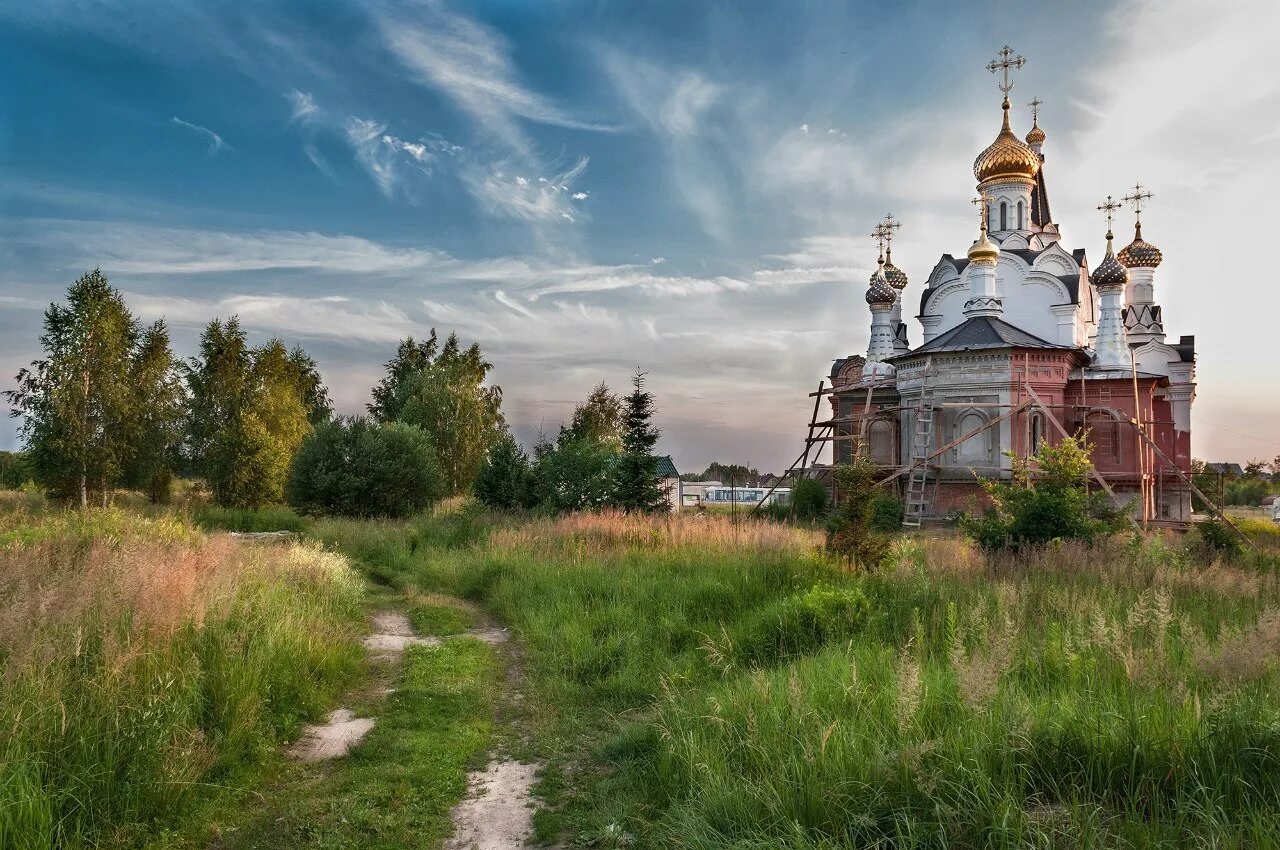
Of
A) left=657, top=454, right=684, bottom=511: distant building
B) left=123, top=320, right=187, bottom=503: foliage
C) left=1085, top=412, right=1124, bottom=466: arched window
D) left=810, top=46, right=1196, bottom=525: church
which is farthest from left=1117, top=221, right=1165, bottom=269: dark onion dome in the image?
left=123, top=320, right=187, bottom=503: foliage

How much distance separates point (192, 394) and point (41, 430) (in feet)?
23.4

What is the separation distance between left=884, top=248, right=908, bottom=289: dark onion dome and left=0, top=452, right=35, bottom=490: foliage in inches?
1356

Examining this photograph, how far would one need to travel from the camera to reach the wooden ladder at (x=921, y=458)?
24875 millimetres

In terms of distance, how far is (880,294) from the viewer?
31875 millimetres

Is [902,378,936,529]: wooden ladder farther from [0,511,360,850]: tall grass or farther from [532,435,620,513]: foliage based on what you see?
[0,511,360,850]: tall grass

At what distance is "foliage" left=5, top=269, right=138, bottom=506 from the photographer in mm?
22281

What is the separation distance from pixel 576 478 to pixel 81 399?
15.6 metres

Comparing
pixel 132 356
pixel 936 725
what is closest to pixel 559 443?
pixel 132 356

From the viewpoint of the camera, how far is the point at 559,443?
24.4 m

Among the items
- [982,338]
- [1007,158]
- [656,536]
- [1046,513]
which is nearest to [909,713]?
[656,536]

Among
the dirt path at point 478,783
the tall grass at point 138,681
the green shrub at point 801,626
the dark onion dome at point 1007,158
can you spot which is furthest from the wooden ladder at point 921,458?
the tall grass at point 138,681

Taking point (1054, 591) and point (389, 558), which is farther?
point (389, 558)

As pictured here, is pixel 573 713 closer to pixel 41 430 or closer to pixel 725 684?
pixel 725 684

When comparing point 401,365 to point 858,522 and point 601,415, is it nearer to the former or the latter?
point 601,415
